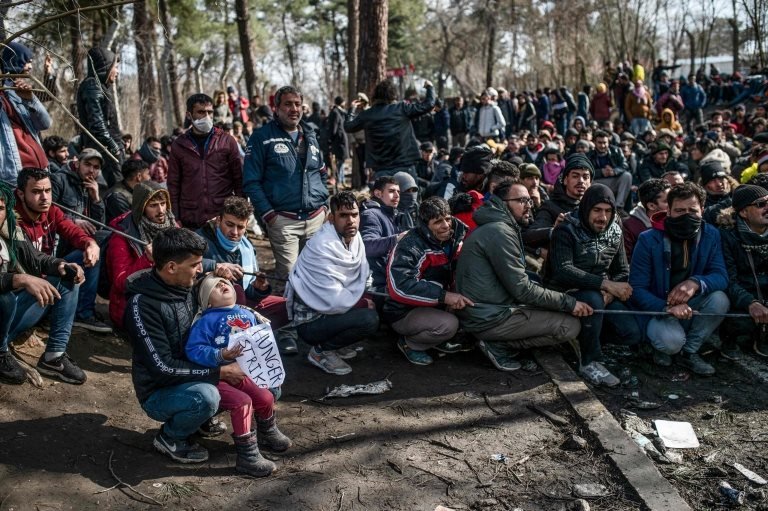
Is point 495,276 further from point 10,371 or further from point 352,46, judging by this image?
point 352,46

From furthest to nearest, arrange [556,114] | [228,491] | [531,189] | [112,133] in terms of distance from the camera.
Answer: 1. [556,114]
2. [112,133]
3. [531,189]
4. [228,491]

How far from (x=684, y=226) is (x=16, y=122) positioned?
18.6ft

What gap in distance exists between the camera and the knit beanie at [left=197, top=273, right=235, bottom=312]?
152 inches

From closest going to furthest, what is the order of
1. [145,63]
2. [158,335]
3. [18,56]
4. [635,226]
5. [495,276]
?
[158,335]
[495,276]
[18,56]
[635,226]
[145,63]

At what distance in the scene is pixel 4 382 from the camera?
433 cm

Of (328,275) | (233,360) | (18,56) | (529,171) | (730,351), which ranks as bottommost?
(730,351)

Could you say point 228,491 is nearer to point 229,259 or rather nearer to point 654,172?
point 229,259

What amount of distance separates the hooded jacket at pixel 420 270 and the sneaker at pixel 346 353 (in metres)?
0.42

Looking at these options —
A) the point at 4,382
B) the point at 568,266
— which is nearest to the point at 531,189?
the point at 568,266

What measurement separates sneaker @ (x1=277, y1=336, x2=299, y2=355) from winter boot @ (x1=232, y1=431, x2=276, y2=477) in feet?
5.78

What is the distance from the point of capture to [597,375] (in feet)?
16.6

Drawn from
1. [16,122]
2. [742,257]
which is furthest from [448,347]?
[16,122]

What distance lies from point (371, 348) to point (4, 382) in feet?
9.19

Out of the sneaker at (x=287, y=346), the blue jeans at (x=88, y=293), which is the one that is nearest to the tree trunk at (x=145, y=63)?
the blue jeans at (x=88, y=293)
